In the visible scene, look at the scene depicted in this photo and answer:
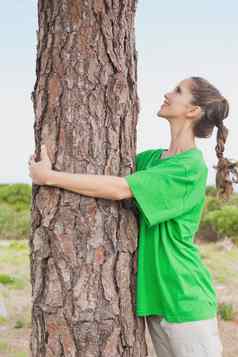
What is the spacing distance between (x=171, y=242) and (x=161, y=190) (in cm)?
21

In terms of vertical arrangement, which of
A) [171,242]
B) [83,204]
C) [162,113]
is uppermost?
[162,113]

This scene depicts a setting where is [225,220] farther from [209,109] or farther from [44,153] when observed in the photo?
[44,153]

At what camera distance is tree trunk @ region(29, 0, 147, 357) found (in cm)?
213

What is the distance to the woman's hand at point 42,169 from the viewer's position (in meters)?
2.11

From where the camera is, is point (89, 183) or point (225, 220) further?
point (225, 220)

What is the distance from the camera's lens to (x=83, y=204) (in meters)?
2.12

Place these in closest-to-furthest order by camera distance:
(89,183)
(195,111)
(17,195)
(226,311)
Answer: (89,183) → (195,111) → (226,311) → (17,195)

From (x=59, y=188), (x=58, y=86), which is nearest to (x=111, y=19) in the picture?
(x=58, y=86)

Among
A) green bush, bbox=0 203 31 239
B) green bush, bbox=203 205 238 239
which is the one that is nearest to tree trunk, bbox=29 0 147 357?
green bush, bbox=203 205 238 239

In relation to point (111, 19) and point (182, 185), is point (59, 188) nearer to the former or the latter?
point (182, 185)

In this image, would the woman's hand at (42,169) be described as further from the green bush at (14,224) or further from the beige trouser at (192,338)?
the green bush at (14,224)

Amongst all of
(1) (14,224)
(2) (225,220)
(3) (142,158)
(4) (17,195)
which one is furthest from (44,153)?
(4) (17,195)

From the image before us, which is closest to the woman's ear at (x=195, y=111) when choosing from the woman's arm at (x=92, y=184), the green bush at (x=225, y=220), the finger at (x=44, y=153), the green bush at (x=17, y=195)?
the woman's arm at (x=92, y=184)

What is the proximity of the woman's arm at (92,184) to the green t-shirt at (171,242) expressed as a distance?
0.04 metres
